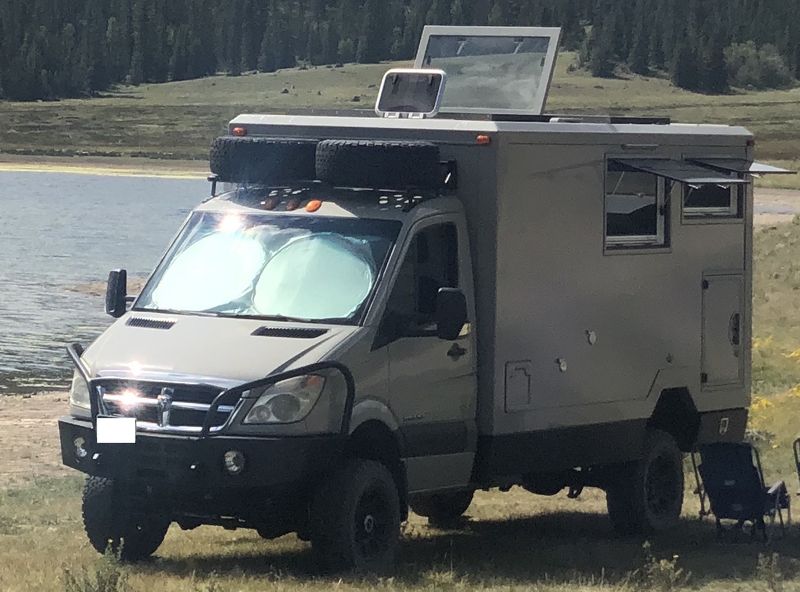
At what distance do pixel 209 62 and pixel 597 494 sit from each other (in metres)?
167

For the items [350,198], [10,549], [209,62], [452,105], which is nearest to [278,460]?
[350,198]

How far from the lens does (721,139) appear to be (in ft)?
40.3

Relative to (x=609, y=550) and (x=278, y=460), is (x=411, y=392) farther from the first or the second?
(x=609, y=550)

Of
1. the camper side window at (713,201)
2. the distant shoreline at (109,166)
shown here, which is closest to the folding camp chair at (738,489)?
the camper side window at (713,201)

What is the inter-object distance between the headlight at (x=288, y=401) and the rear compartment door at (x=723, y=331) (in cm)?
390

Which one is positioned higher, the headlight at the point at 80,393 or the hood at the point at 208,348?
the hood at the point at 208,348

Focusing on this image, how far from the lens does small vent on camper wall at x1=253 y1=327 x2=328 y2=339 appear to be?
9.54 metres

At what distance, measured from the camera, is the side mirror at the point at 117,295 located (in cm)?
1050

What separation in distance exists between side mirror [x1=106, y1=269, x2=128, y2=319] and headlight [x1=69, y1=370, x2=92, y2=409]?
2.54 feet

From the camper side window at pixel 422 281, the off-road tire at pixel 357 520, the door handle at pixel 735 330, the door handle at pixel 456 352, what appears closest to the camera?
the off-road tire at pixel 357 520

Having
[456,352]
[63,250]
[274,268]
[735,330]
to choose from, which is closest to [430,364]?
[456,352]

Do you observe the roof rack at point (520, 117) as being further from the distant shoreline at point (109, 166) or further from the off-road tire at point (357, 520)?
the distant shoreline at point (109, 166)

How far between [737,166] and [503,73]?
1698mm

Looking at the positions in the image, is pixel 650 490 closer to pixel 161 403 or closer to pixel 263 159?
pixel 263 159
